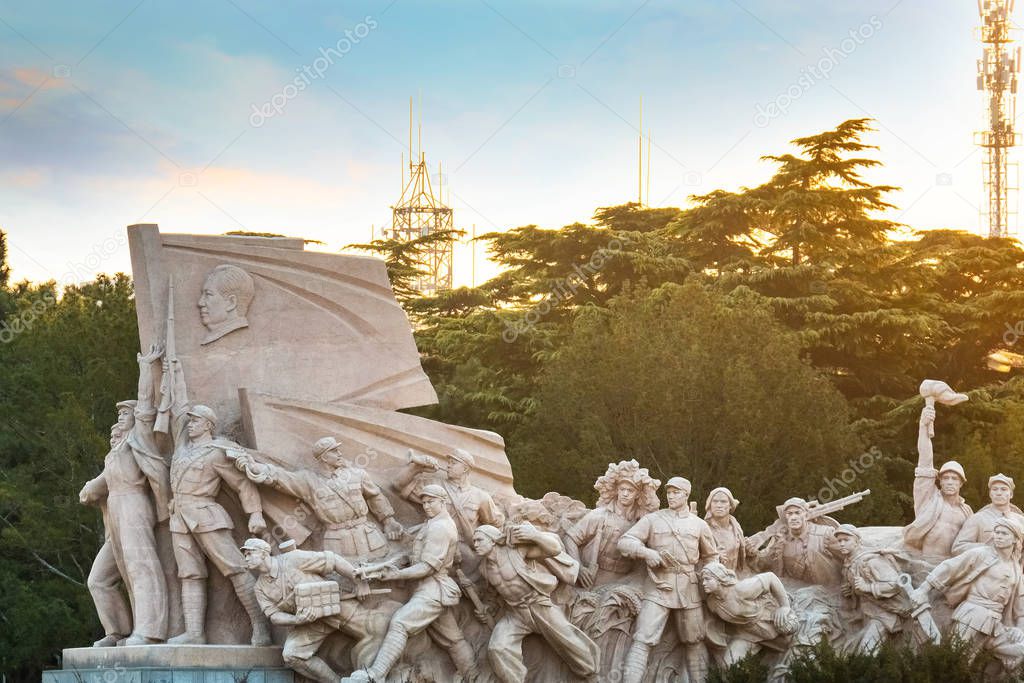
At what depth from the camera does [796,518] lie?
17.3 meters

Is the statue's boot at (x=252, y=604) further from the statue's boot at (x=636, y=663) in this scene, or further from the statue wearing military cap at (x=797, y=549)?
the statue wearing military cap at (x=797, y=549)

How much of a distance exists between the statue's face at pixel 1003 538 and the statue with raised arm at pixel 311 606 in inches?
222

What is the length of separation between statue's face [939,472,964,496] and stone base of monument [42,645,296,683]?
635 cm

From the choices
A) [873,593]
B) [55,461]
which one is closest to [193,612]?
[873,593]

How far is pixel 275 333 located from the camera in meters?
17.4

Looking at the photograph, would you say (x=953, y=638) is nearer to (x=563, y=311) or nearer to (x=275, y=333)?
(x=275, y=333)

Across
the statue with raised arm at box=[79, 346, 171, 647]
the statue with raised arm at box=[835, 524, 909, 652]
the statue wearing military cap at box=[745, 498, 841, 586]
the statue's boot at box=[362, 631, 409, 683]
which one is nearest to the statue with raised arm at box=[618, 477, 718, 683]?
the statue wearing military cap at box=[745, 498, 841, 586]

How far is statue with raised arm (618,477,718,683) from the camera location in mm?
16625

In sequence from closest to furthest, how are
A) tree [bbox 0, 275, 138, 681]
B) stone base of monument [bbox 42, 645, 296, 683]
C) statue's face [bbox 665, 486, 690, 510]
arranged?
stone base of monument [bbox 42, 645, 296, 683] < statue's face [bbox 665, 486, 690, 510] < tree [bbox 0, 275, 138, 681]

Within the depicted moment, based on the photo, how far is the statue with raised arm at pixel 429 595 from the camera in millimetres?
15742

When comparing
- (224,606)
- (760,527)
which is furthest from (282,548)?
(760,527)

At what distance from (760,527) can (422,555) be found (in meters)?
10.3

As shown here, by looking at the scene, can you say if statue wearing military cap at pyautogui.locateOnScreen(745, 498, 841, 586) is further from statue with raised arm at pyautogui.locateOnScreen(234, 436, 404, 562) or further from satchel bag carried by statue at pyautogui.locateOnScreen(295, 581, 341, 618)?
satchel bag carried by statue at pyautogui.locateOnScreen(295, 581, 341, 618)

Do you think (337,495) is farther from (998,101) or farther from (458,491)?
(998,101)
